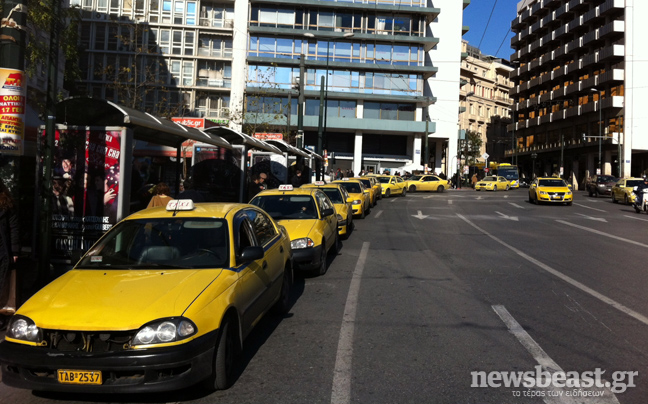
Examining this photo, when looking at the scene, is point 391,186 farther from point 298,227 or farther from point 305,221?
point 298,227

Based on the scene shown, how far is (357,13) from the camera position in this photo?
53312mm

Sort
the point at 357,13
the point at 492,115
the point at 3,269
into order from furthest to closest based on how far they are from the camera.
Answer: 1. the point at 492,115
2. the point at 357,13
3. the point at 3,269

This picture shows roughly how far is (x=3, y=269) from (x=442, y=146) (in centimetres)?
6124

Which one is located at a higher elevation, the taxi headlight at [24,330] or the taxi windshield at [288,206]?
the taxi windshield at [288,206]

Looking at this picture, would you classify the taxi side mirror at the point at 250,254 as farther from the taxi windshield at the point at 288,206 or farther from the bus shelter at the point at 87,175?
the taxi windshield at the point at 288,206

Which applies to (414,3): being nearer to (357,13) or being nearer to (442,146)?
(357,13)

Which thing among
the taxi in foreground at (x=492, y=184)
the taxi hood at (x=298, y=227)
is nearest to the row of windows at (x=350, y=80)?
the taxi in foreground at (x=492, y=184)

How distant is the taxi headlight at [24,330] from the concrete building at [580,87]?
59.5m

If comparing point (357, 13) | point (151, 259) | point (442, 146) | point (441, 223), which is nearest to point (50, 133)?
point (151, 259)

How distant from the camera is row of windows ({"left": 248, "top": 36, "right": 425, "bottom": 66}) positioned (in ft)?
171

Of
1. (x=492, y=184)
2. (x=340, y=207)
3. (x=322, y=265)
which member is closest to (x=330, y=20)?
(x=492, y=184)

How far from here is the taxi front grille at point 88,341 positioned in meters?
4.10

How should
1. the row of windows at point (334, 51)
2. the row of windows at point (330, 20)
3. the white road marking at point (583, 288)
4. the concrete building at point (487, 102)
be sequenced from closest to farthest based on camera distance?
the white road marking at point (583, 288)
the row of windows at point (334, 51)
the row of windows at point (330, 20)
the concrete building at point (487, 102)

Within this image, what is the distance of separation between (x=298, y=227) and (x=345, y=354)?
4438 millimetres
